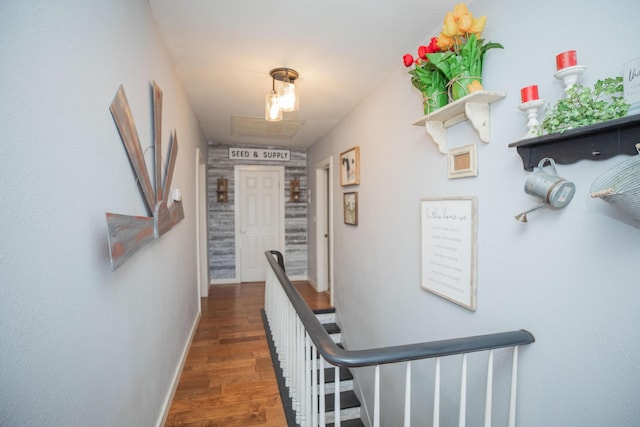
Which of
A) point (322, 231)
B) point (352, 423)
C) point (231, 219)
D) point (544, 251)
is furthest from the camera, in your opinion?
point (231, 219)

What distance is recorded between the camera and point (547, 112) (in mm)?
1172

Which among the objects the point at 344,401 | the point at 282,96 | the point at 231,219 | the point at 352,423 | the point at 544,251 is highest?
the point at 282,96

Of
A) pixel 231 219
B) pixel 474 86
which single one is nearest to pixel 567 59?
pixel 474 86

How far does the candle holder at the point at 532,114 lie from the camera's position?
117 centimetres

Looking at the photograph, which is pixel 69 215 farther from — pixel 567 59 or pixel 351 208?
pixel 351 208

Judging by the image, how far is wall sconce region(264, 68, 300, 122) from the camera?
2.29 meters

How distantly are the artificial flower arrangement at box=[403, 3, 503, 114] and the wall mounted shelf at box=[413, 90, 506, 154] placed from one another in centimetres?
5

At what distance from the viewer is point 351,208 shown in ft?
11.0

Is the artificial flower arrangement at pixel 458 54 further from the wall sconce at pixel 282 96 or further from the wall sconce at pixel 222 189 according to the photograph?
the wall sconce at pixel 222 189

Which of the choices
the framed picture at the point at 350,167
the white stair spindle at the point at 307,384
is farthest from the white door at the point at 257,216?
the white stair spindle at the point at 307,384

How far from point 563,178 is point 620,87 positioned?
1.01 ft

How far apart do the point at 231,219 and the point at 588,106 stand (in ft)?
16.5

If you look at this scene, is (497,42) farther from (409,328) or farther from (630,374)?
(409,328)

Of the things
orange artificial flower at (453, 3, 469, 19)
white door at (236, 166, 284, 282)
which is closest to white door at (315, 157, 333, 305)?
white door at (236, 166, 284, 282)
